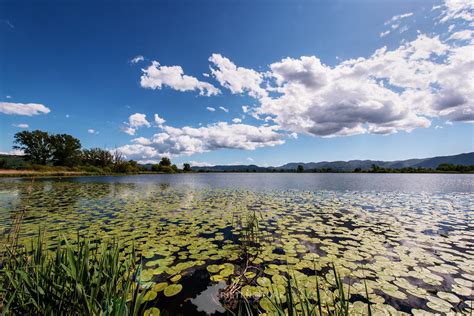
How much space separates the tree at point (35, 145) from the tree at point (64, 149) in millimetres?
1039

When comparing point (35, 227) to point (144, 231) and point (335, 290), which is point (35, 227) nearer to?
point (144, 231)

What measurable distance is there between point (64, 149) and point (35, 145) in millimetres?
5586

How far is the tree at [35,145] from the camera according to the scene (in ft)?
157

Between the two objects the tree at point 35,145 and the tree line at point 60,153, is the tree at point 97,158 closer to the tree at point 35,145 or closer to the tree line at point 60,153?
the tree line at point 60,153

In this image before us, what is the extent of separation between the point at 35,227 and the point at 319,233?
372 inches

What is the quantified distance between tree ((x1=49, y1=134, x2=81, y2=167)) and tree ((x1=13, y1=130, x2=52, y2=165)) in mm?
1039

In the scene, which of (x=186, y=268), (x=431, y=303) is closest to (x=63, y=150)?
(x=186, y=268)

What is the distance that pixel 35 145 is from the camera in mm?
49312

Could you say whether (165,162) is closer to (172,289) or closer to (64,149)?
(64,149)

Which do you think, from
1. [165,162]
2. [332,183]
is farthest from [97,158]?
[332,183]

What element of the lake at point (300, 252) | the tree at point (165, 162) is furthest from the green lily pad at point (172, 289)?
the tree at point (165, 162)

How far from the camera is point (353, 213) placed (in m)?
8.93

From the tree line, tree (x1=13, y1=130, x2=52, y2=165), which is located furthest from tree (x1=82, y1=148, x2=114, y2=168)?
tree (x1=13, y1=130, x2=52, y2=165)

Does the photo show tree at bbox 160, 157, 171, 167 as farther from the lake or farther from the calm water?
the lake
